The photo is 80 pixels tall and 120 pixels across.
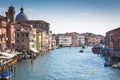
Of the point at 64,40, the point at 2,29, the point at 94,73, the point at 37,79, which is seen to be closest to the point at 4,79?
the point at 37,79

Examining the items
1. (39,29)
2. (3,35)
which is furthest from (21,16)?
(3,35)

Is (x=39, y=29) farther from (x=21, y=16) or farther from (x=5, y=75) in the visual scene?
(x=5, y=75)

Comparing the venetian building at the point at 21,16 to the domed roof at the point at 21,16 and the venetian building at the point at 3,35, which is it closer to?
the domed roof at the point at 21,16

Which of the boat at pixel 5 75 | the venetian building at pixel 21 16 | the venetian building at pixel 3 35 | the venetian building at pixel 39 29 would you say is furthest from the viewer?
the venetian building at pixel 21 16

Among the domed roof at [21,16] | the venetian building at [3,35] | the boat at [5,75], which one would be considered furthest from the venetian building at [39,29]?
the boat at [5,75]

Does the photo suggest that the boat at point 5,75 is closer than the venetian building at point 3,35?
Yes

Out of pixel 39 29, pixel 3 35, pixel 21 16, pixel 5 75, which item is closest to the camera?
pixel 5 75

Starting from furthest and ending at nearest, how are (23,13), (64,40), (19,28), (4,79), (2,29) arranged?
(64,40) → (23,13) → (19,28) → (2,29) → (4,79)

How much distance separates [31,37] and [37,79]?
27.7 m

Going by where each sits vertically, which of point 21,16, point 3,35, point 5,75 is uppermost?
point 21,16

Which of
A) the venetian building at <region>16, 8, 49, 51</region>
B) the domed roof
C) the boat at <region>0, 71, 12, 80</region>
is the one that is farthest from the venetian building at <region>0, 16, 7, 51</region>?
the domed roof

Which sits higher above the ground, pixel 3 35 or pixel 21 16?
pixel 21 16

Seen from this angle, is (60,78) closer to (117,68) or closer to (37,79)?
(37,79)

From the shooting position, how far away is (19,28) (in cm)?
4959
